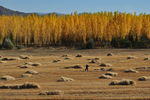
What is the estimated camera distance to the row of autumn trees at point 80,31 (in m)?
116

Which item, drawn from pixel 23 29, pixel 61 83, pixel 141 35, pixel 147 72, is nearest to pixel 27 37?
pixel 23 29

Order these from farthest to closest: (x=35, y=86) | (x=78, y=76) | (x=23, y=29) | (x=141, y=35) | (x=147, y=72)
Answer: (x=23, y=29) → (x=141, y=35) → (x=147, y=72) → (x=78, y=76) → (x=35, y=86)

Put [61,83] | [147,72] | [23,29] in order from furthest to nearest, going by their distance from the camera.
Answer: [23,29] < [147,72] < [61,83]

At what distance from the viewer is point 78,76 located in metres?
39.8

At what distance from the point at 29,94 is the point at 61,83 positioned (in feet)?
20.1

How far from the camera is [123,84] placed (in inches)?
1244

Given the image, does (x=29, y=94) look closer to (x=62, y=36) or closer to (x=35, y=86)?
(x=35, y=86)

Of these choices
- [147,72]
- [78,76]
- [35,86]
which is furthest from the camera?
[147,72]

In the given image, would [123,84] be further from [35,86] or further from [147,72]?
[147,72]

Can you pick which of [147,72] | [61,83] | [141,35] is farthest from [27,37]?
[61,83]

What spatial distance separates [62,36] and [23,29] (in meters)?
12.7

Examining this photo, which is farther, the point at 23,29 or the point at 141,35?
the point at 23,29

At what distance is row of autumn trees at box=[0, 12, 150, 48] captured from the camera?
116 m

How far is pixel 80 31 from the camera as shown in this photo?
391 ft
